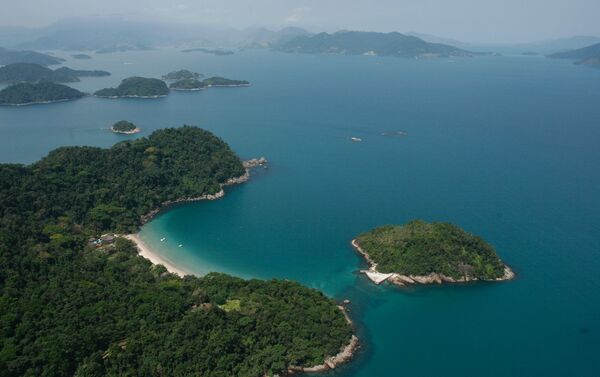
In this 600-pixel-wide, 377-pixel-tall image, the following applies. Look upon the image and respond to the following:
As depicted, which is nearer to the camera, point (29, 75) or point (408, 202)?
point (408, 202)

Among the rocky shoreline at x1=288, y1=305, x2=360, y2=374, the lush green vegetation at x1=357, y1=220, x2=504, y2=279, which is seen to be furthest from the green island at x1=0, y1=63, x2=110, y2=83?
the rocky shoreline at x1=288, y1=305, x2=360, y2=374

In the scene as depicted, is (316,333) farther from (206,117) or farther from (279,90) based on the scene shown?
(279,90)

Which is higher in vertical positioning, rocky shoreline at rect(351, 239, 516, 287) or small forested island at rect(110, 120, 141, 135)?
small forested island at rect(110, 120, 141, 135)

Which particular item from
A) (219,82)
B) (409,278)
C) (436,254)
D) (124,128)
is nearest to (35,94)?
(124,128)

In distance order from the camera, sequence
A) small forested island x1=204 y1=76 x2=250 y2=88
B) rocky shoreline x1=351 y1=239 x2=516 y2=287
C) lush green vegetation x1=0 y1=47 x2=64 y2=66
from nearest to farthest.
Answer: rocky shoreline x1=351 y1=239 x2=516 y2=287 < small forested island x1=204 y1=76 x2=250 y2=88 < lush green vegetation x1=0 y1=47 x2=64 y2=66

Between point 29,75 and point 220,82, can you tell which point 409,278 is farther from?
point 29,75

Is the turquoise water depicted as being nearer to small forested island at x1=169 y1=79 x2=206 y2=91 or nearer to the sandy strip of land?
the sandy strip of land

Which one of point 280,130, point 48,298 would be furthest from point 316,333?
point 280,130
